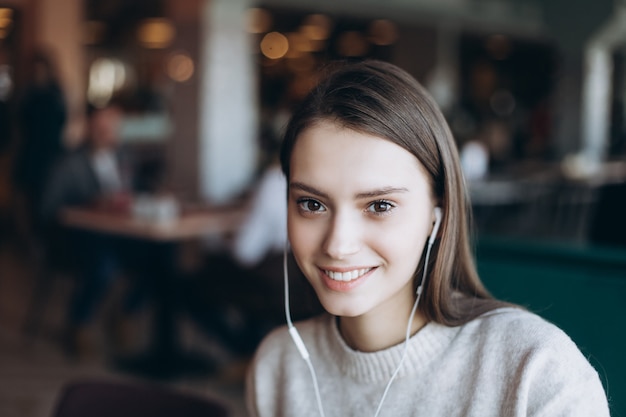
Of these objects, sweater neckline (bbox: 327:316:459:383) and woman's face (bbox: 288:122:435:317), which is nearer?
woman's face (bbox: 288:122:435:317)

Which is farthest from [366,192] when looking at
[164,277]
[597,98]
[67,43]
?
[597,98]

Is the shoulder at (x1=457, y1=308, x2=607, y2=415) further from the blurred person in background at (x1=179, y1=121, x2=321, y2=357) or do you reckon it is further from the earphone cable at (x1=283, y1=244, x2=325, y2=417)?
the blurred person in background at (x1=179, y1=121, x2=321, y2=357)

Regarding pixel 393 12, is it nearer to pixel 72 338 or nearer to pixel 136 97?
pixel 136 97

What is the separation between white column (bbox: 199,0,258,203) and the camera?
7.11 metres

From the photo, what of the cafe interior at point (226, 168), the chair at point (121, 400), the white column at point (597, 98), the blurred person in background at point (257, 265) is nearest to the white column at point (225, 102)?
the cafe interior at point (226, 168)

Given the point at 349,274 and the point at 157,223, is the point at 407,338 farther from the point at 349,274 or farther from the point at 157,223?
the point at 157,223

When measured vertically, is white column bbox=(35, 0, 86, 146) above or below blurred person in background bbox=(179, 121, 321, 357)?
above

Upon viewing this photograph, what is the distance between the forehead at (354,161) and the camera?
45.6 inches

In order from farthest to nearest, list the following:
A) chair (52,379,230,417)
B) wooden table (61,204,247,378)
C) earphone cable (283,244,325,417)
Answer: wooden table (61,204,247,378), chair (52,379,230,417), earphone cable (283,244,325,417)

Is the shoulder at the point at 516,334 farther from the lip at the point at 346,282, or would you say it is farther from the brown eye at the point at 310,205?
the brown eye at the point at 310,205

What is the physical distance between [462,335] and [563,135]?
9556mm

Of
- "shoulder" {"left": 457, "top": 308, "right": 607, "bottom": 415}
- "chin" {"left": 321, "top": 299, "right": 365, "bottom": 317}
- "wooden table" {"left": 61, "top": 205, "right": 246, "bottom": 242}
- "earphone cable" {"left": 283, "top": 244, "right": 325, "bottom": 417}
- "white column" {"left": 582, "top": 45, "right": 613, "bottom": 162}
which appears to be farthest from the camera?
"white column" {"left": 582, "top": 45, "right": 613, "bottom": 162}

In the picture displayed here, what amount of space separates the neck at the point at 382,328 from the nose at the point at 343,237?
0.59 feet

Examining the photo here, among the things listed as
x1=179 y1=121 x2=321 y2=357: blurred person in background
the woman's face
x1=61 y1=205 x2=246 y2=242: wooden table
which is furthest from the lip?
x1=61 y1=205 x2=246 y2=242: wooden table
